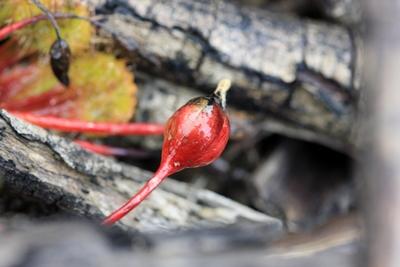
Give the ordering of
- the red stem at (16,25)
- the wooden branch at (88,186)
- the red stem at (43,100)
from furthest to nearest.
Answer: the red stem at (43,100)
the red stem at (16,25)
the wooden branch at (88,186)

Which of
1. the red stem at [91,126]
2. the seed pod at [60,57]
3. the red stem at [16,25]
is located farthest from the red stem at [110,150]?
the red stem at [16,25]

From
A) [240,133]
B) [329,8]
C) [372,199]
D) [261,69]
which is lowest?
[372,199]

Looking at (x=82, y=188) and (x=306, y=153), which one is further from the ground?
(x=306, y=153)

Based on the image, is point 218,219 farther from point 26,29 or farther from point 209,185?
point 26,29

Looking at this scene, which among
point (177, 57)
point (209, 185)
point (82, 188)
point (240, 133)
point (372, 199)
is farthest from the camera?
point (209, 185)

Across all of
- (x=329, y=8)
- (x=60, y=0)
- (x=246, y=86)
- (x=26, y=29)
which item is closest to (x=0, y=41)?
(x=26, y=29)

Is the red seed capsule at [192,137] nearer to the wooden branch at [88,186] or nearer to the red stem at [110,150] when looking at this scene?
the wooden branch at [88,186]
